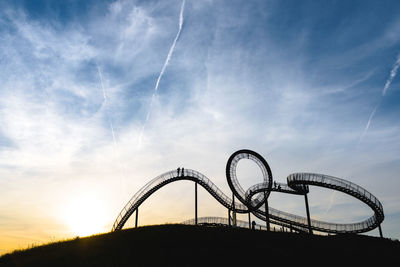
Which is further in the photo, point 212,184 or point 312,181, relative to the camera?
point 212,184

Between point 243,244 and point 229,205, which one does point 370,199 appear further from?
point 243,244

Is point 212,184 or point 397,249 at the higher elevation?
point 212,184

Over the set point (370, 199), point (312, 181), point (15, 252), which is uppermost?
point (312, 181)

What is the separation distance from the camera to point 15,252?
19438 millimetres

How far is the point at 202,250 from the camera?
1716 cm

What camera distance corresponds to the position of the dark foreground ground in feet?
51.2

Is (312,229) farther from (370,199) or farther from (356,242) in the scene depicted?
(356,242)

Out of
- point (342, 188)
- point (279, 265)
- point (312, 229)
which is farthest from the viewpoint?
point (312, 229)

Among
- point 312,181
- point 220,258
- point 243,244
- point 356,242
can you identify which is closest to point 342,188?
point 312,181

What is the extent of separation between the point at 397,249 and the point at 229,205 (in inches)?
770

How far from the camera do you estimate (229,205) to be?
3691cm

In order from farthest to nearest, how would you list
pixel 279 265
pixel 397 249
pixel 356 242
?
1. pixel 356 242
2. pixel 397 249
3. pixel 279 265

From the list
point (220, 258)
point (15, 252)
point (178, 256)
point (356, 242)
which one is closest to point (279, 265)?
point (220, 258)

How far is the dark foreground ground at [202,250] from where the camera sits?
15.6 m
